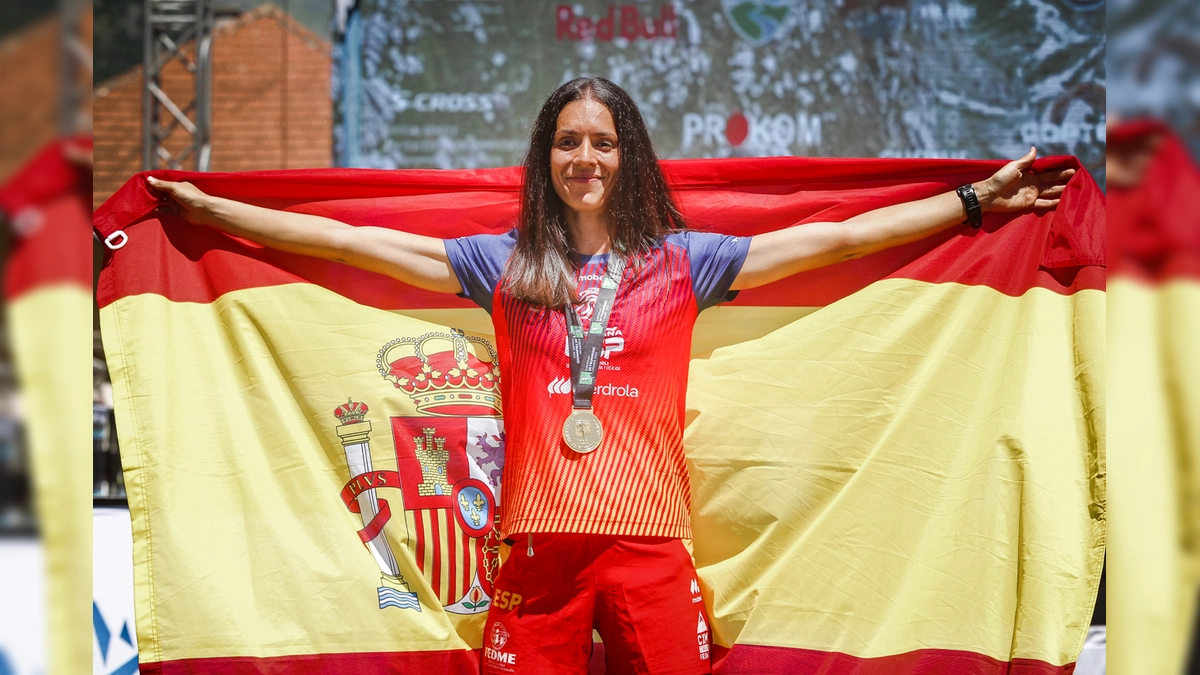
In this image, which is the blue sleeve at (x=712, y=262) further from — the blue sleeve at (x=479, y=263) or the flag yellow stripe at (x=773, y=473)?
the blue sleeve at (x=479, y=263)

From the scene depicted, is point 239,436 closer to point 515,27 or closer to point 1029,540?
point 1029,540

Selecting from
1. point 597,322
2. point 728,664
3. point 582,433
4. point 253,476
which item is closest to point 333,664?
point 253,476

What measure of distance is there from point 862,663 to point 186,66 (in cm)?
643

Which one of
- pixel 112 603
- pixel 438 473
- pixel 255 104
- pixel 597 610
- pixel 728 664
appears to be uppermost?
pixel 255 104

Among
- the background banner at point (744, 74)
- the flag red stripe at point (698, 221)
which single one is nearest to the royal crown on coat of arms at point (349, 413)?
the flag red stripe at point (698, 221)

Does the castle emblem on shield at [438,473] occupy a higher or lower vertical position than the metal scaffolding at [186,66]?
lower

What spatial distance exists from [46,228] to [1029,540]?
2.42 meters

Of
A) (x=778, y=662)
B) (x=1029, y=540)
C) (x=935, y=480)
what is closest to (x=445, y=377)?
(x=778, y=662)

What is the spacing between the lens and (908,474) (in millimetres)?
2639

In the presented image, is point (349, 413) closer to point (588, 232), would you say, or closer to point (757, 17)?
point (588, 232)

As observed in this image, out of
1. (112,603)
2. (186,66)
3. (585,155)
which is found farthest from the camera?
(186,66)

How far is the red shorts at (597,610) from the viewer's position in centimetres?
223

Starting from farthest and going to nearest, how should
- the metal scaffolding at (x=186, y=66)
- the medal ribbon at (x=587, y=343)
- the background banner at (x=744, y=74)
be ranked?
1. the metal scaffolding at (x=186, y=66)
2. the background banner at (x=744, y=74)
3. the medal ribbon at (x=587, y=343)

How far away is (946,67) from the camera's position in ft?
18.7
